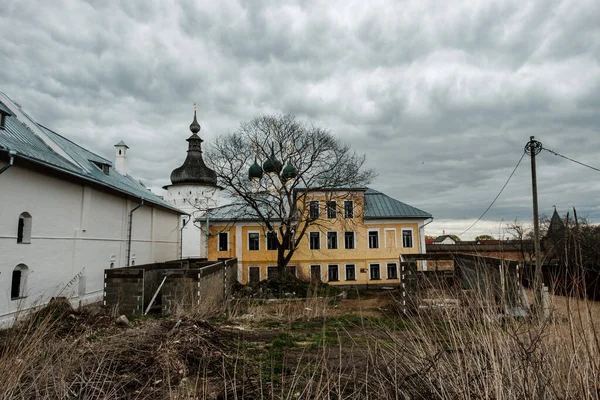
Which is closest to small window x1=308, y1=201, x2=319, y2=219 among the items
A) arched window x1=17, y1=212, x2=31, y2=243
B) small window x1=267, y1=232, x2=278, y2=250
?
small window x1=267, y1=232, x2=278, y2=250

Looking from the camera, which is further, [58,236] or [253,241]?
[253,241]

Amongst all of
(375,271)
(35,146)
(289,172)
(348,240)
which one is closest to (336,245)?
(348,240)

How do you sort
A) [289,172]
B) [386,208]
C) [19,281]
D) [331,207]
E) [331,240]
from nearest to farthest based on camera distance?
[19,281]
[289,172]
[331,207]
[331,240]
[386,208]

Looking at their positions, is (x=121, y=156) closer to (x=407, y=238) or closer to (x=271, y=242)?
(x=271, y=242)

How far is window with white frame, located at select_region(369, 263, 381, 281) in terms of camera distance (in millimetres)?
27156

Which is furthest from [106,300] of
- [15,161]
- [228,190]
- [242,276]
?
[242,276]

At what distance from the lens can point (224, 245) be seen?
27547 mm

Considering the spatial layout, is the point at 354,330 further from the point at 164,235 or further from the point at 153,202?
the point at 164,235

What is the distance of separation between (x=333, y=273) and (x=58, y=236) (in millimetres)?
18268

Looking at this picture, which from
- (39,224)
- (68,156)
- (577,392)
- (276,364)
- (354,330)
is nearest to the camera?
(577,392)

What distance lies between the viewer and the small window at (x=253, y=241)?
2755 centimetres

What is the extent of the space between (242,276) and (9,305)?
17.1m

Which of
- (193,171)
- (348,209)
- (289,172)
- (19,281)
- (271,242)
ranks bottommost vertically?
(19,281)

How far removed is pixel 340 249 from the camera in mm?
27531
